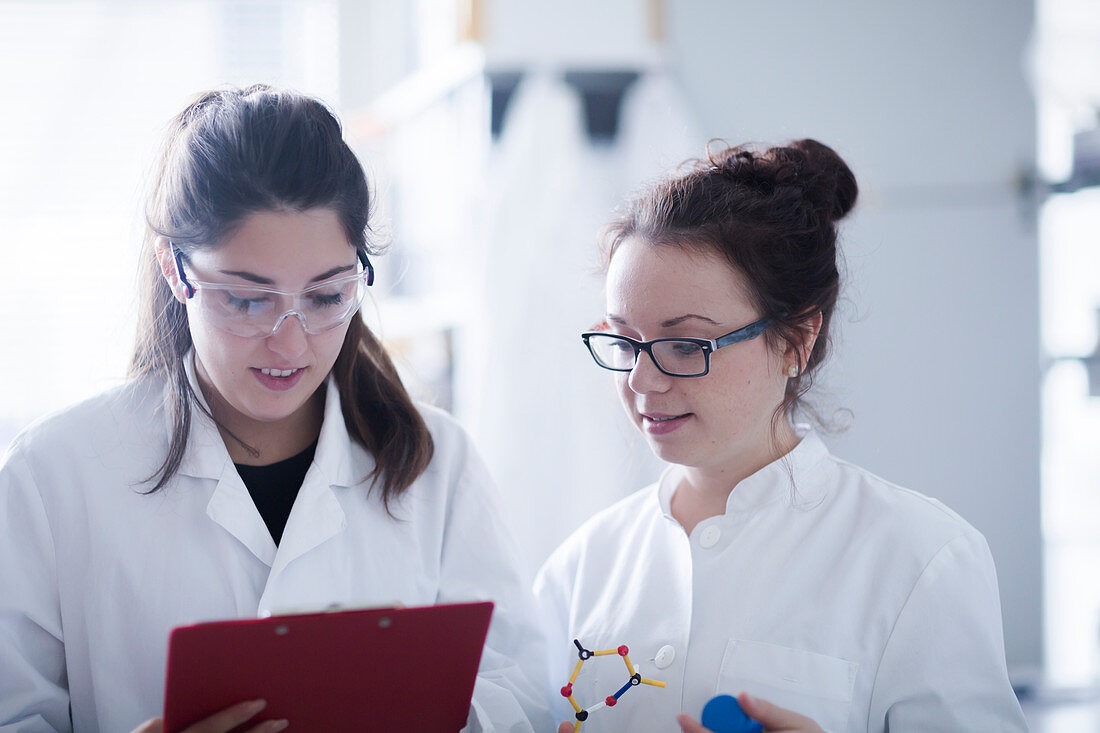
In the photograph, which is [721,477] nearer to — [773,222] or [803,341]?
[803,341]

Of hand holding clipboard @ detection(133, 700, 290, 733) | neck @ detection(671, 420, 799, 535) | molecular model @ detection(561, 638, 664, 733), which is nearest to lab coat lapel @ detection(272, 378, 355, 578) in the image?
hand holding clipboard @ detection(133, 700, 290, 733)

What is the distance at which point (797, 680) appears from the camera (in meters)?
1.28

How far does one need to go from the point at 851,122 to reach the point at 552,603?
1.80m

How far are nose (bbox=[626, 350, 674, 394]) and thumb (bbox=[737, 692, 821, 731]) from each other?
43 cm

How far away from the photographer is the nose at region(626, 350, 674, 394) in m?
1.36

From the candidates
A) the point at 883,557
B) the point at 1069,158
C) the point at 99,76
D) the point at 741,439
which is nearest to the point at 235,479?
the point at 741,439

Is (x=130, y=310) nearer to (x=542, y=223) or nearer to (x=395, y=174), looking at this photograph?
(x=542, y=223)

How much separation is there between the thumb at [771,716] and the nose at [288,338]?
753mm

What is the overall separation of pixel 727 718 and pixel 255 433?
86 cm

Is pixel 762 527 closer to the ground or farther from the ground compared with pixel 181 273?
closer to the ground

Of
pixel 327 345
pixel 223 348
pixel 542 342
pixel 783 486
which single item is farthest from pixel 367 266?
pixel 542 342

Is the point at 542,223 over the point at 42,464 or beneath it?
over

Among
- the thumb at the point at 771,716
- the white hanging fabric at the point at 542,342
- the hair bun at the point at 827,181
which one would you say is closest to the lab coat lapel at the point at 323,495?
the thumb at the point at 771,716

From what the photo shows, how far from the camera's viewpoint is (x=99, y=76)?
11.7 ft
